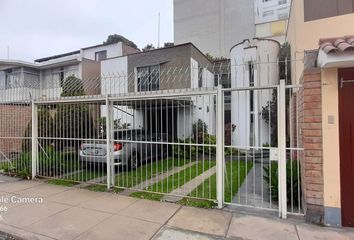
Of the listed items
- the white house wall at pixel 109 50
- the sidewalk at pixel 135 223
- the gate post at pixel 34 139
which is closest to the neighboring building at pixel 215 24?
the white house wall at pixel 109 50

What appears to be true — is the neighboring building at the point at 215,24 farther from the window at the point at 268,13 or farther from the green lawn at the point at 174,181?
the green lawn at the point at 174,181

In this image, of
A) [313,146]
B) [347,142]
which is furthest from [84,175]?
[347,142]

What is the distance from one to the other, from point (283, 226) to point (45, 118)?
7.74 meters

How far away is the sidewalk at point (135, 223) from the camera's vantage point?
13.2ft

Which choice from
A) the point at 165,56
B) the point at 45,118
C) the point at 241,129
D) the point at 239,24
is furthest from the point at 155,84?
the point at 239,24

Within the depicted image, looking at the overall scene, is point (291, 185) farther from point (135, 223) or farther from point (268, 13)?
point (268, 13)

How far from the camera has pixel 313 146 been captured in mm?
4277

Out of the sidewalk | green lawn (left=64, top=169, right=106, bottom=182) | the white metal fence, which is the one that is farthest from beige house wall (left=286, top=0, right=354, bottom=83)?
green lawn (left=64, top=169, right=106, bottom=182)

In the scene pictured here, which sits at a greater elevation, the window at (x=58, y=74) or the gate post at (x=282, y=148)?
the window at (x=58, y=74)

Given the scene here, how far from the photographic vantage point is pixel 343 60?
369 cm

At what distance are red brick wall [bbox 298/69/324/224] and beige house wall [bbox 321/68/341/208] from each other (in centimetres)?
7

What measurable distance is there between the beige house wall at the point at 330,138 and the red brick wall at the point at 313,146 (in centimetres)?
7

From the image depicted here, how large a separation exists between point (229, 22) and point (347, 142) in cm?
2720

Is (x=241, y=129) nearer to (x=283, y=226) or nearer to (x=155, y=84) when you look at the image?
(x=155, y=84)
